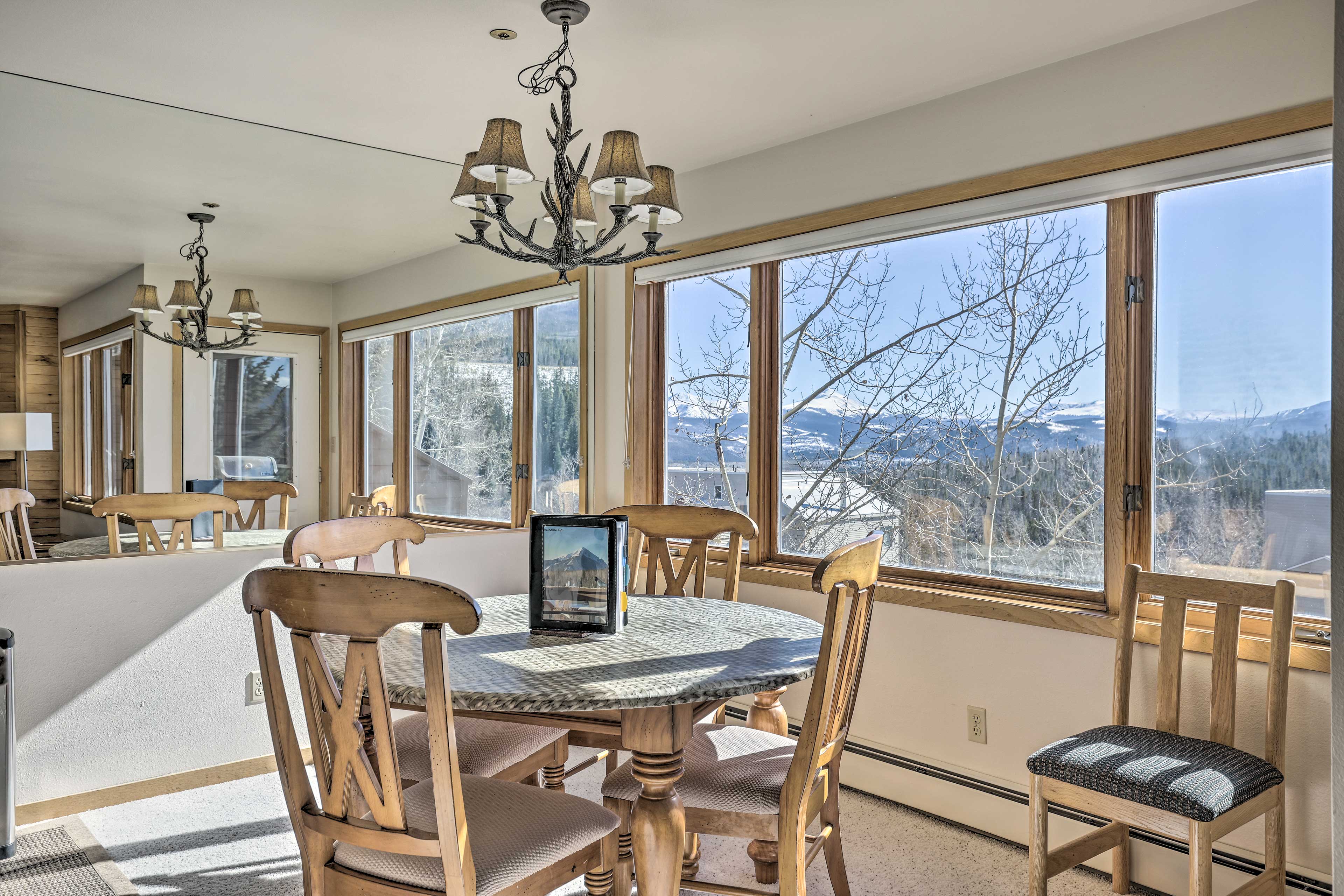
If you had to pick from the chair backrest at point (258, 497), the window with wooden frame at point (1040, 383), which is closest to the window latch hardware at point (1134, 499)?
the window with wooden frame at point (1040, 383)

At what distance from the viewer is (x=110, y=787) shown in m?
2.82

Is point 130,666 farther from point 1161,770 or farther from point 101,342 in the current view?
point 1161,770

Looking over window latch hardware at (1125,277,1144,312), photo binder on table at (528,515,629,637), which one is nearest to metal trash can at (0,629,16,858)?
photo binder on table at (528,515,629,637)

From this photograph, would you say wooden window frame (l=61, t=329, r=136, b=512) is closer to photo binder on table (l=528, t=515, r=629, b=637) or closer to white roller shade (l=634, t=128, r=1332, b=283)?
photo binder on table (l=528, t=515, r=629, b=637)

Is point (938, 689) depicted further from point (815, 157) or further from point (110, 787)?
point (110, 787)

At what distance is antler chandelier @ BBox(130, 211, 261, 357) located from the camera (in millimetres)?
2820

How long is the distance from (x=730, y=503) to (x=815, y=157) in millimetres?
1419

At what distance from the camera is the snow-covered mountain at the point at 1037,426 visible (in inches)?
91.4

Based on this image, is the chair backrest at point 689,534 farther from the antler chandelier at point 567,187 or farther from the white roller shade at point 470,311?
the white roller shade at point 470,311

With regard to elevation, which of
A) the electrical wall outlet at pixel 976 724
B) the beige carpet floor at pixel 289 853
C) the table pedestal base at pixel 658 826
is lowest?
the beige carpet floor at pixel 289 853

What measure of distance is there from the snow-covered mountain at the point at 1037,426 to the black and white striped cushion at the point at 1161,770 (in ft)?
2.70

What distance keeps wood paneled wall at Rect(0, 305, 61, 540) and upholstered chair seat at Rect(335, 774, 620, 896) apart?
64.4 inches

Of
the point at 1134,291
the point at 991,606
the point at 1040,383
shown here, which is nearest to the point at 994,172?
the point at 1134,291

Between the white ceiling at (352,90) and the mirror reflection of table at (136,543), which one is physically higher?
the white ceiling at (352,90)
